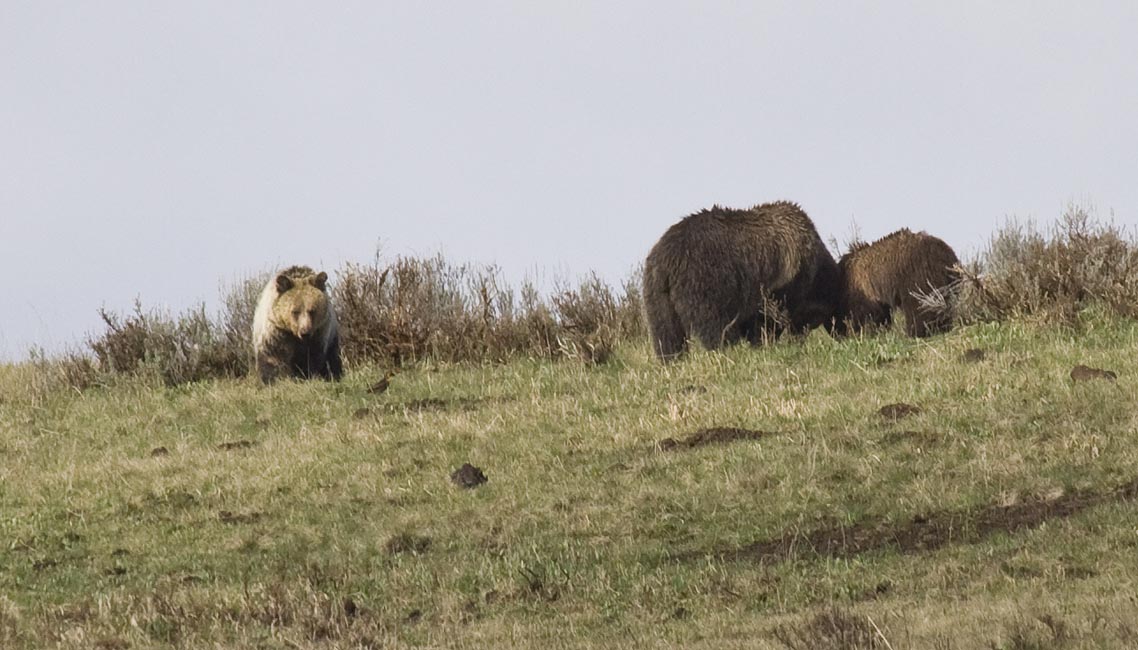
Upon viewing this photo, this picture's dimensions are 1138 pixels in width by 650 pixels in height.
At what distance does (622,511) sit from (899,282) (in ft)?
24.1

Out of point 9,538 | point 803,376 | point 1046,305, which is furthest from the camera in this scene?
point 1046,305

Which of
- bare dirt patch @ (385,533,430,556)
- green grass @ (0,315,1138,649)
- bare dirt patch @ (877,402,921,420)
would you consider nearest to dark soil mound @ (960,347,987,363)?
green grass @ (0,315,1138,649)

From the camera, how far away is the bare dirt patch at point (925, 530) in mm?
8992

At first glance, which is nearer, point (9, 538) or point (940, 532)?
point (940, 532)

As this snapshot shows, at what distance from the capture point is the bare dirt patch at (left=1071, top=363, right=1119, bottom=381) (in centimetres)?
1212

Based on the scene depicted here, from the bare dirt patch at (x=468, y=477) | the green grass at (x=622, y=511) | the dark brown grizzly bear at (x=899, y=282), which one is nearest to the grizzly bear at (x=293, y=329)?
the green grass at (x=622, y=511)

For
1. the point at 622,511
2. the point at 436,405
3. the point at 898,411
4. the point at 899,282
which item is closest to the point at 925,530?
the point at 622,511

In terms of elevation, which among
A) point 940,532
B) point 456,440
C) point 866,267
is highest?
point 866,267

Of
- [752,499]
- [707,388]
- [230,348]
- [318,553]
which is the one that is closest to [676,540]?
[752,499]

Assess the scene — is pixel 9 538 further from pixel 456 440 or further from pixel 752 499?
pixel 752 499

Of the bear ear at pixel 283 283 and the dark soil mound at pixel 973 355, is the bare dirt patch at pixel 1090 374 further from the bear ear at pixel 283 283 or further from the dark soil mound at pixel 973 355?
the bear ear at pixel 283 283

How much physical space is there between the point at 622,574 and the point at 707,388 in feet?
16.7

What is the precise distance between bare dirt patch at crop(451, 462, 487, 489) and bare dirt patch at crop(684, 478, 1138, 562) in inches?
97.7

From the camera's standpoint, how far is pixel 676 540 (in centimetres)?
970
